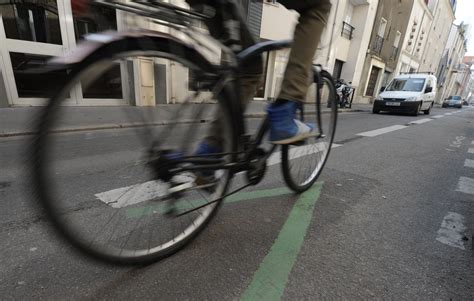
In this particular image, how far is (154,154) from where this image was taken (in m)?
1.33

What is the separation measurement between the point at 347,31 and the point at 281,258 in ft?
64.4

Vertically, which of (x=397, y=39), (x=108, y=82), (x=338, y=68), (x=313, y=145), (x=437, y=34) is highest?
(x=437, y=34)

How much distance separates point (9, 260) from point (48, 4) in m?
6.86

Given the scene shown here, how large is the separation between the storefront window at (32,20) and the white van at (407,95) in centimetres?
1287

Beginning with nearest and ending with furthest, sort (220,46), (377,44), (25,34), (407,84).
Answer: (220,46) → (25,34) → (407,84) → (377,44)

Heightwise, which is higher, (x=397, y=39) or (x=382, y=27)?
(x=382, y=27)

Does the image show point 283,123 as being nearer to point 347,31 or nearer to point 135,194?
point 135,194


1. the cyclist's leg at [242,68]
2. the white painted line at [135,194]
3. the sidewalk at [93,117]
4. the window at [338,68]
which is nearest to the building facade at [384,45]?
the window at [338,68]

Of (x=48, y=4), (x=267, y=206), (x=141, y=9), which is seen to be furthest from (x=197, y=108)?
(x=48, y=4)

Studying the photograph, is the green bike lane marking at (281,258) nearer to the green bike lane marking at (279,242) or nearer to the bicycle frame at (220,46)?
the green bike lane marking at (279,242)

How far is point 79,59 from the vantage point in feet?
3.08

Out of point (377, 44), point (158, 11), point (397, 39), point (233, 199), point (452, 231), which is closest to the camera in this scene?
point (158, 11)

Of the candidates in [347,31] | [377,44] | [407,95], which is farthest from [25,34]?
[377,44]

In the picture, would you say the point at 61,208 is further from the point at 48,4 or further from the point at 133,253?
the point at 48,4
